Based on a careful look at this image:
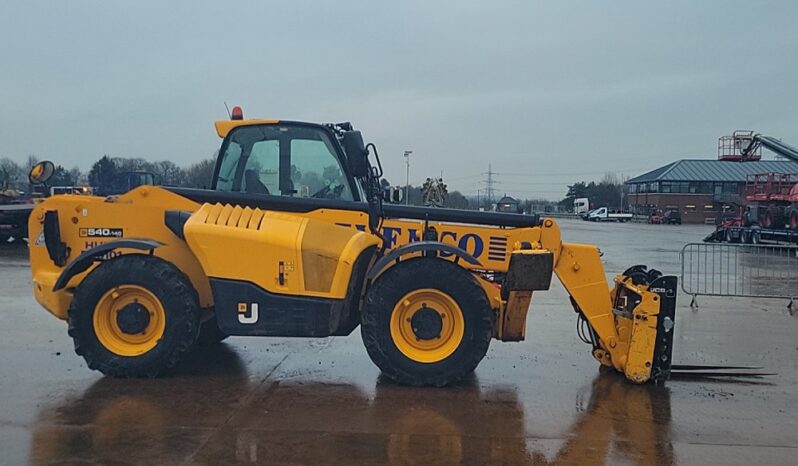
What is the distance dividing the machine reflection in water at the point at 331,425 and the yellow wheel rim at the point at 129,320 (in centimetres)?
33

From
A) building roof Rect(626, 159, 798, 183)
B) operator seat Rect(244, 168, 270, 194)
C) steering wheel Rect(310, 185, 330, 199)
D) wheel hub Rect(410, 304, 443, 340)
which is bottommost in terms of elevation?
wheel hub Rect(410, 304, 443, 340)

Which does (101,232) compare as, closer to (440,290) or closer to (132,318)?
(132,318)

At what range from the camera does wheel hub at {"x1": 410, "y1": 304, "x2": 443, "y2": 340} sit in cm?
625

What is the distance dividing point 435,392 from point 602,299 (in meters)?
1.80

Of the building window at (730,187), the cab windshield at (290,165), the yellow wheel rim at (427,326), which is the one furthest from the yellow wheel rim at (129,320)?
the building window at (730,187)

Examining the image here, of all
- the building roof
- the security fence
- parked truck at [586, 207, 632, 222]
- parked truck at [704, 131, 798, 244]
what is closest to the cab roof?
the security fence

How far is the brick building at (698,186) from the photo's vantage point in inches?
2793

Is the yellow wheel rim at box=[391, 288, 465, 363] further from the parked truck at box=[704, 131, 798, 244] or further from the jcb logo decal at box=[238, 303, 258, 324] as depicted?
the parked truck at box=[704, 131, 798, 244]

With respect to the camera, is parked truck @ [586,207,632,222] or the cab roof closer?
the cab roof

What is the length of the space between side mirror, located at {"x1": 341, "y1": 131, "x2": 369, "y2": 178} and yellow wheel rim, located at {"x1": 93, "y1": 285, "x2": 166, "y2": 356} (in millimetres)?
2153

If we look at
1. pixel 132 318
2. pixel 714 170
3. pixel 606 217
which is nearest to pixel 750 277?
pixel 132 318

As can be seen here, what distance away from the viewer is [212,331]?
7703mm

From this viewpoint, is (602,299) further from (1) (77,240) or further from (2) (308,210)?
(1) (77,240)

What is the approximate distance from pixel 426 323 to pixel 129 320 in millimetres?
2680
